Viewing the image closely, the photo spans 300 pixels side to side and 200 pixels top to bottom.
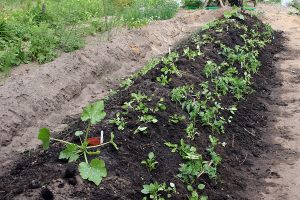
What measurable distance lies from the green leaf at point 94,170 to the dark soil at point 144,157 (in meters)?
0.07

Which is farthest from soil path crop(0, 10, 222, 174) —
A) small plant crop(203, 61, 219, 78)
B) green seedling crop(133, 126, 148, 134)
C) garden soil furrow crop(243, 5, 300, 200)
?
garden soil furrow crop(243, 5, 300, 200)

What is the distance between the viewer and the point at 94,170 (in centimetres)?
397

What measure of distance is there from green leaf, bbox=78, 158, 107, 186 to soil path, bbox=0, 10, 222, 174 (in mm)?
1636

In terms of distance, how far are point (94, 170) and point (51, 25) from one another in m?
5.90

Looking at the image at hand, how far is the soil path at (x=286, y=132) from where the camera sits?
5.14 m

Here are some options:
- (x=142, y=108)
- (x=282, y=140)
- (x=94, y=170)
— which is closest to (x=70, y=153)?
(x=94, y=170)

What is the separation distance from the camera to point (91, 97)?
24.6ft

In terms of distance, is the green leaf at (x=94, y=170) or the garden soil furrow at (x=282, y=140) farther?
the garden soil furrow at (x=282, y=140)

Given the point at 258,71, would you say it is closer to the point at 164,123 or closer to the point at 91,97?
the point at 91,97

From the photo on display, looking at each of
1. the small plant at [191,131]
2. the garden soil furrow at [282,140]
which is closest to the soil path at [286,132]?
the garden soil furrow at [282,140]

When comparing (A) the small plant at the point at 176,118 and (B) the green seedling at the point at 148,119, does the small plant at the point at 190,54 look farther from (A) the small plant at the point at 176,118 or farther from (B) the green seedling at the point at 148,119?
(B) the green seedling at the point at 148,119

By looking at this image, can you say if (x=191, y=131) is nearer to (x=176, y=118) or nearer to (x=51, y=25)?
(x=176, y=118)

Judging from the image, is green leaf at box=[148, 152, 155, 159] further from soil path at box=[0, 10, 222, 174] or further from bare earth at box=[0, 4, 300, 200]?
soil path at box=[0, 10, 222, 174]

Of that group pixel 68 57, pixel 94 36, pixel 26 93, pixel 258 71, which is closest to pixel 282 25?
pixel 258 71
